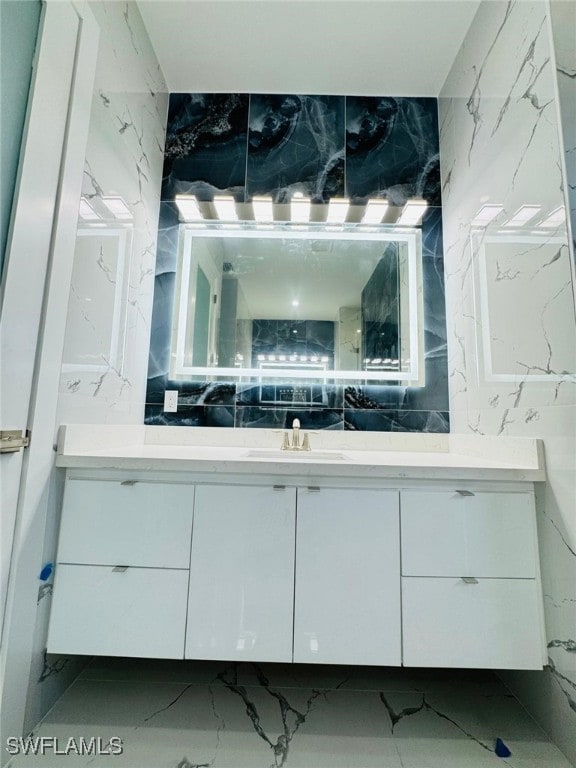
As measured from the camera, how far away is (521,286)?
1229 mm

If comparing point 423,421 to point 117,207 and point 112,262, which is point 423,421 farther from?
point 117,207

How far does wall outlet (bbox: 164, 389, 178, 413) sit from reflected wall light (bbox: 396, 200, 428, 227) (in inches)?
57.4

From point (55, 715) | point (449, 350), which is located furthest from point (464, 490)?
point (55, 715)

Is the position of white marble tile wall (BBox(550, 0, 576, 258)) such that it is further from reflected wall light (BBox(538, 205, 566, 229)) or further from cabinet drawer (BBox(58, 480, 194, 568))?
cabinet drawer (BBox(58, 480, 194, 568))

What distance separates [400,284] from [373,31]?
3.77ft

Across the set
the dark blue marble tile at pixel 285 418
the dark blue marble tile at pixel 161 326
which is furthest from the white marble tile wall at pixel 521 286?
the dark blue marble tile at pixel 161 326

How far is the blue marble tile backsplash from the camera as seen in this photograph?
5.78ft

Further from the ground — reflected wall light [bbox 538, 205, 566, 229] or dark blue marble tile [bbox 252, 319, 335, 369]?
reflected wall light [bbox 538, 205, 566, 229]

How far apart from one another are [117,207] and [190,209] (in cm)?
50

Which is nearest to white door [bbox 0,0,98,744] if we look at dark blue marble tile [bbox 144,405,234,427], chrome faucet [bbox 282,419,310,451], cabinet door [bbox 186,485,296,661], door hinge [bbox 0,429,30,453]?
door hinge [bbox 0,429,30,453]

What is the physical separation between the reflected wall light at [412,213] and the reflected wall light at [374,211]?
0.09 metres

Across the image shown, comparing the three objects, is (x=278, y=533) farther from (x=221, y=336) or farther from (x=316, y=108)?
(x=316, y=108)

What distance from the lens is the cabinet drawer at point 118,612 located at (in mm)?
1061

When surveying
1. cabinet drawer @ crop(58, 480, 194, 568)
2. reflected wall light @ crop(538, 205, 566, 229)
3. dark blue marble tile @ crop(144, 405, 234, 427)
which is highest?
reflected wall light @ crop(538, 205, 566, 229)
